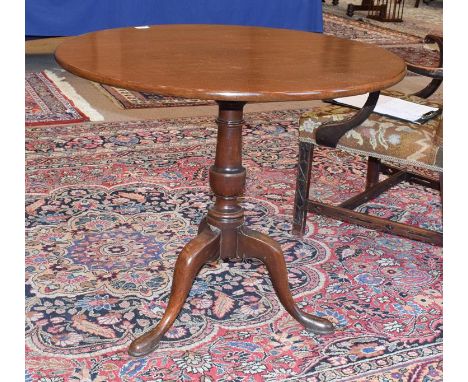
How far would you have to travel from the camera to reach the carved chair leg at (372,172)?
10.3 feet

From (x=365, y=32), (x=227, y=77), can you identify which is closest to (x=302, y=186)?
(x=227, y=77)

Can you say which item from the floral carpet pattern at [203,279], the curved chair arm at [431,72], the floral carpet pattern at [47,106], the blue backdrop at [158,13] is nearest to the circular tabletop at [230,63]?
the curved chair arm at [431,72]

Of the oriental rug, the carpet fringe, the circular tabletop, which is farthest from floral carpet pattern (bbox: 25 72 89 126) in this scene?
the oriental rug

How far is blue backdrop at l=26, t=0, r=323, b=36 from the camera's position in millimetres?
5129

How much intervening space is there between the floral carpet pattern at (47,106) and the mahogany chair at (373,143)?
1.89m

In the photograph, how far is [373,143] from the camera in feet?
8.11

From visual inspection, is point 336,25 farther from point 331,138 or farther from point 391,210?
point 331,138

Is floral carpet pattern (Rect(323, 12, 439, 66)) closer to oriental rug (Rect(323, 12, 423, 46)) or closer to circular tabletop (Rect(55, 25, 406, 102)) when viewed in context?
oriental rug (Rect(323, 12, 423, 46))

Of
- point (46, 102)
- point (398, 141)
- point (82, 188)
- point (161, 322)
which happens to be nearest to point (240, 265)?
point (161, 322)

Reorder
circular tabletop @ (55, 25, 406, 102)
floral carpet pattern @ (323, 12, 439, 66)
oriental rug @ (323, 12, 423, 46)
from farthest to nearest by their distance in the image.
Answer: oriental rug @ (323, 12, 423, 46) → floral carpet pattern @ (323, 12, 439, 66) → circular tabletop @ (55, 25, 406, 102)

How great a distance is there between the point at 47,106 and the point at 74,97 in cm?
27

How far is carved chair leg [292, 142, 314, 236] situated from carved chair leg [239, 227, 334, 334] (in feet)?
1.59

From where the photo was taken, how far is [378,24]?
8484 millimetres

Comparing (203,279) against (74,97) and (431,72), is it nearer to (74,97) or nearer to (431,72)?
(431,72)
